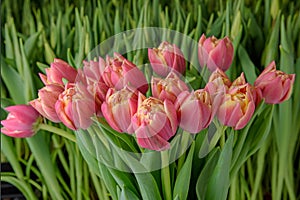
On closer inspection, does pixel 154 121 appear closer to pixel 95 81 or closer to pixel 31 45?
pixel 95 81

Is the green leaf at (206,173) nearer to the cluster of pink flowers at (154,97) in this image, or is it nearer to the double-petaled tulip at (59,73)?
the cluster of pink flowers at (154,97)

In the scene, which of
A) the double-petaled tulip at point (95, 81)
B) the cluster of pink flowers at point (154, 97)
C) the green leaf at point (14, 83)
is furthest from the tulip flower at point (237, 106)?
the green leaf at point (14, 83)

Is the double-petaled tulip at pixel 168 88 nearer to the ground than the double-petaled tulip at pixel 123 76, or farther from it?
nearer to the ground

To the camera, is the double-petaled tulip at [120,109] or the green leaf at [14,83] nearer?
the double-petaled tulip at [120,109]

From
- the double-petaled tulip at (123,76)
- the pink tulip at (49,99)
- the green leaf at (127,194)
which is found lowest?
the green leaf at (127,194)

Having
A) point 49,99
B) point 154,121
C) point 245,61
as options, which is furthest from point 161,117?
point 245,61

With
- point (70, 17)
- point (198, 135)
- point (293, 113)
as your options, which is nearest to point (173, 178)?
point (198, 135)

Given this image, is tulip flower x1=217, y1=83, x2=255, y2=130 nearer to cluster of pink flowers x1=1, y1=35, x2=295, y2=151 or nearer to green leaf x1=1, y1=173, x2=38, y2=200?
cluster of pink flowers x1=1, y1=35, x2=295, y2=151
